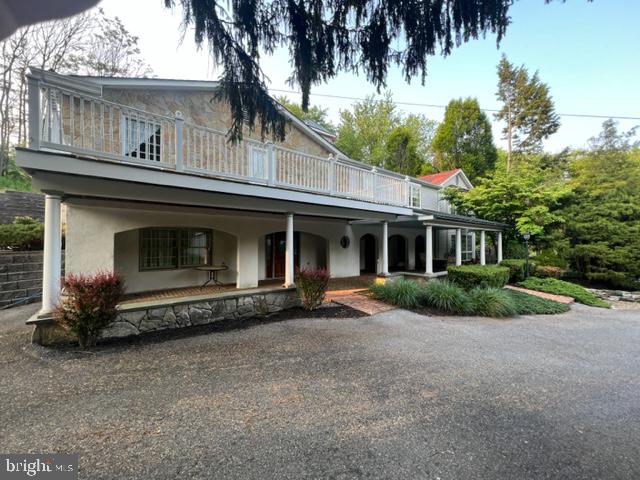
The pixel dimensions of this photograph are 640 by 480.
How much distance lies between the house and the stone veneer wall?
504 mm

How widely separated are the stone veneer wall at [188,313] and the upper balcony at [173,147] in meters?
2.71

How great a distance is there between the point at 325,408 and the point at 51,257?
5133 millimetres

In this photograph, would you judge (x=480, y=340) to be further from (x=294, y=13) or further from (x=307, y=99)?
(x=294, y=13)

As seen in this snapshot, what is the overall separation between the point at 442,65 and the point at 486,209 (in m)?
12.6

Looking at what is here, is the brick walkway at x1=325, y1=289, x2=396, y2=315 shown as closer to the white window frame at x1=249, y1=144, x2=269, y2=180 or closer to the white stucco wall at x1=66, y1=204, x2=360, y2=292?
the white stucco wall at x1=66, y1=204, x2=360, y2=292

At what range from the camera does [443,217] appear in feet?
34.3

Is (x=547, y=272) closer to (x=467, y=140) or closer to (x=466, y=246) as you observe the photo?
(x=466, y=246)

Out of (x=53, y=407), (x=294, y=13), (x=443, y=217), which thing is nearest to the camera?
(x=53, y=407)

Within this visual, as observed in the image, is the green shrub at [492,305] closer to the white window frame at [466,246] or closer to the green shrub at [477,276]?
the green shrub at [477,276]

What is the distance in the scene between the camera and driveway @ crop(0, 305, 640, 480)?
7.27ft

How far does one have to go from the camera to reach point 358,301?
7.82m

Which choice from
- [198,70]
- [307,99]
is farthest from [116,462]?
[307,99]

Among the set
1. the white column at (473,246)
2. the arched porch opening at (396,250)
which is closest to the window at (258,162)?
the arched porch opening at (396,250)

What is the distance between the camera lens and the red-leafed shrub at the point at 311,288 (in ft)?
23.3
